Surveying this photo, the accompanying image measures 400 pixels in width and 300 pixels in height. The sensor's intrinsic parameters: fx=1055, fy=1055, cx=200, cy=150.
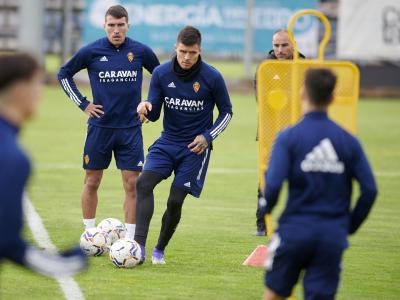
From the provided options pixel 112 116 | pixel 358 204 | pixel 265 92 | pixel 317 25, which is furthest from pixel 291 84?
pixel 317 25

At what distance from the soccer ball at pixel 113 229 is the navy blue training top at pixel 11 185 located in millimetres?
5104

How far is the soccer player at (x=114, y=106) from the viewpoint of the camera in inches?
436

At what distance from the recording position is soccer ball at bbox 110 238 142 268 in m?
9.77

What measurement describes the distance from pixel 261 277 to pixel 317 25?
89.8ft

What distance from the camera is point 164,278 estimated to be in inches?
372

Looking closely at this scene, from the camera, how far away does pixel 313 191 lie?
6.25m

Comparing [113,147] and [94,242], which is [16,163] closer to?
[94,242]

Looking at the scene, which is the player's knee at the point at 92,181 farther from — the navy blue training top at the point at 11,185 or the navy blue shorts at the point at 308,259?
the navy blue training top at the point at 11,185

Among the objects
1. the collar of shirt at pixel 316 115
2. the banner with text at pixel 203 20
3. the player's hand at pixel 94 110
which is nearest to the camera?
the collar of shirt at pixel 316 115

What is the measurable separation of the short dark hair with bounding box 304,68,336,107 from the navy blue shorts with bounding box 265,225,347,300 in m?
0.77

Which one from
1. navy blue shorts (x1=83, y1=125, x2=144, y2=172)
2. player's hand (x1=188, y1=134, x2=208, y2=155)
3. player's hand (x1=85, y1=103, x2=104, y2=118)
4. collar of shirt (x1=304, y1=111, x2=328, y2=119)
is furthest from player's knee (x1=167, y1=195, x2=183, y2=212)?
collar of shirt (x1=304, y1=111, x2=328, y2=119)

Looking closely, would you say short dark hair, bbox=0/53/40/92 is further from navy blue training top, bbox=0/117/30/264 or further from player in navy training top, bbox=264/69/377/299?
player in navy training top, bbox=264/69/377/299

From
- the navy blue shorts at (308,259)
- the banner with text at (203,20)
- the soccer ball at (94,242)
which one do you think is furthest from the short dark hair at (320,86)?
the banner with text at (203,20)

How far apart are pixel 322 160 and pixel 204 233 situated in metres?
6.20
